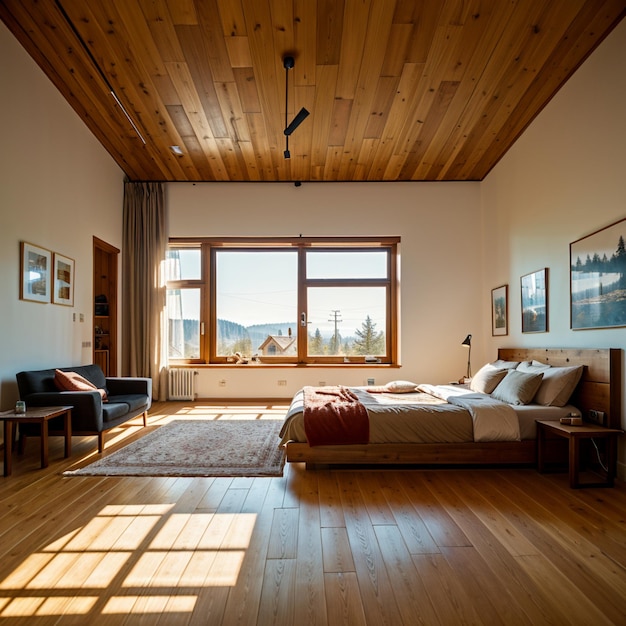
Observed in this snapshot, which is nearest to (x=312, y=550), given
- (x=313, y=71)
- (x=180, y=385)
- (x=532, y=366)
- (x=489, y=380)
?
(x=489, y=380)

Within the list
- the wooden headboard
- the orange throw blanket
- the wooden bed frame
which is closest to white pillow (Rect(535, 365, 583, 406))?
the wooden headboard

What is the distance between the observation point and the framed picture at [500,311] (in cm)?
594

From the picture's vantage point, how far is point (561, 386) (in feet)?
12.8

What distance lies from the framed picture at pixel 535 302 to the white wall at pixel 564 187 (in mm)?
80

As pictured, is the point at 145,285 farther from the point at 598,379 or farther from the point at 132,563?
the point at 598,379

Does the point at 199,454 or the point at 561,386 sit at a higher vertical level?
the point at 561,386

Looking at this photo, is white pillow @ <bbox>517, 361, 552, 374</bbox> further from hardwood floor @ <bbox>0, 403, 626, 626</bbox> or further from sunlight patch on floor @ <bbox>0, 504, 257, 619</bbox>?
sunlight patch on floor @ <bbox>0, 504, 257, 619</bbox>

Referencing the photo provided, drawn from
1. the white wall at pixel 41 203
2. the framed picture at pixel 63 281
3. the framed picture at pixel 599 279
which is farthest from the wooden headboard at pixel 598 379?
the framed picture at pixel 63 281

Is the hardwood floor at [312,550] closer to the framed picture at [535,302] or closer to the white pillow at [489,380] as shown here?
the white pillow at [489,380]

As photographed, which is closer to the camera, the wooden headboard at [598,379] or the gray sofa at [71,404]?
the wooden headboard at [598,379]

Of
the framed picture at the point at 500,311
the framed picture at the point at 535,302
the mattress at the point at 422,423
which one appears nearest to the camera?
the mattress at the point at 422,423

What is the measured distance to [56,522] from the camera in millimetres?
2615

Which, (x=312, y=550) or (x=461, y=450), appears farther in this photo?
(x=461, y=450)

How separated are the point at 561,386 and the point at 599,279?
0.95 metres
